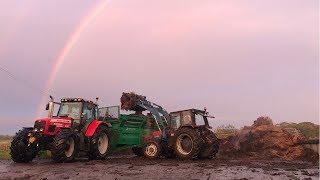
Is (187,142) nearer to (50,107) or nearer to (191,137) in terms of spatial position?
(191,137)

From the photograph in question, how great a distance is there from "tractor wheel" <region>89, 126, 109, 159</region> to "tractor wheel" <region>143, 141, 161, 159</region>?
2.09m

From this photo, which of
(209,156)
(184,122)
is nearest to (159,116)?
(184,122)

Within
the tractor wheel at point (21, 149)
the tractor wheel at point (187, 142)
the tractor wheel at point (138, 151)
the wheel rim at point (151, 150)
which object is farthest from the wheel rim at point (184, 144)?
the tractor wheel at point (21, 149)

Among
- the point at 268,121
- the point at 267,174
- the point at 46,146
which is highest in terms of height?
the point at 268,121

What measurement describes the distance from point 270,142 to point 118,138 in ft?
27.3

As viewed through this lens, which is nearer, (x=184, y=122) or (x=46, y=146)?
(x=46, y=146)

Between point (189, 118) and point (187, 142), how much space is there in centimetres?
156

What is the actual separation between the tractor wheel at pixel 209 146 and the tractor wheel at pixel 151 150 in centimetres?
214

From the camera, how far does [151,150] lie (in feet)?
66.4

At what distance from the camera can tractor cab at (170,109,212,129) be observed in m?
20.5

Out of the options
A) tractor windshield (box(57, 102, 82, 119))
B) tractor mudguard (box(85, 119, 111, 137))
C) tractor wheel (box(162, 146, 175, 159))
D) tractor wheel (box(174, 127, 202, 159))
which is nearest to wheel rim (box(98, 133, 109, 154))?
tractor mudguard (box(85, 119, 111, 137))

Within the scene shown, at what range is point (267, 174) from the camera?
12.3 metres

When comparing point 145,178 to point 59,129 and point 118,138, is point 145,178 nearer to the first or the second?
point 59,129

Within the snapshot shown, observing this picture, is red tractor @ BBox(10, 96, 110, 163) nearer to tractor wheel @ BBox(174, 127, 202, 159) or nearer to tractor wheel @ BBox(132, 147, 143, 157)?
tractor wheel @ BBox(132, 147, 143, 157)
